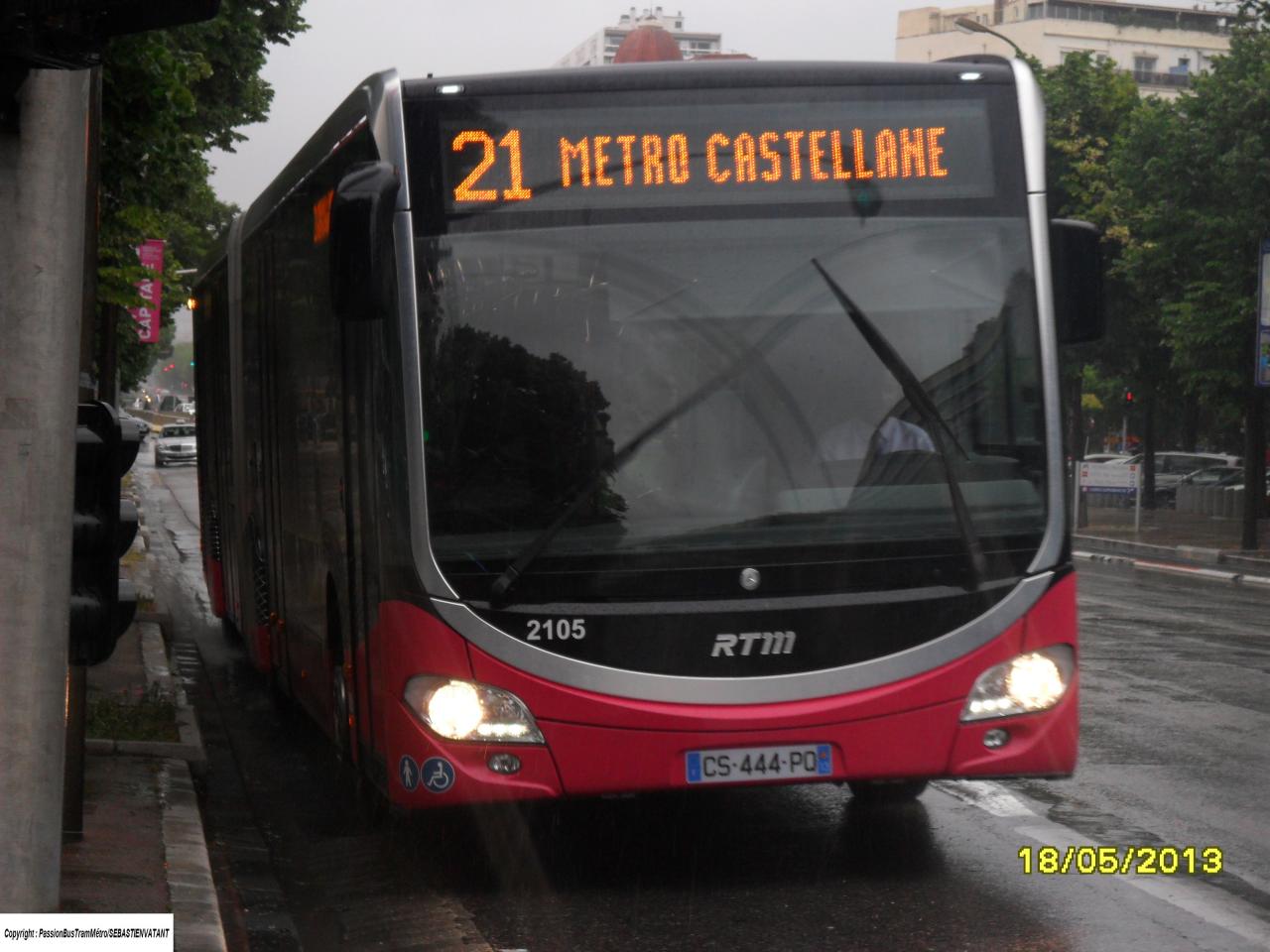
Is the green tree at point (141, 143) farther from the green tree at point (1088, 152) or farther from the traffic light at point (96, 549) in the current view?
the green tree at point (1088, 152)

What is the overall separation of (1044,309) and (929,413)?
2.01 ft

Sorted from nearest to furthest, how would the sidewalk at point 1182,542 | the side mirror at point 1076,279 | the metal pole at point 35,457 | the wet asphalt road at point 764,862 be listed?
the metal pole at point 35,457 < the wet asphalt road at point 764,862 < the side mirror at point 1076,279 < the sidewalk at point 1182,542

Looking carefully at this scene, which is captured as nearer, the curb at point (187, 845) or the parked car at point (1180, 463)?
the curb at point (187, 845)

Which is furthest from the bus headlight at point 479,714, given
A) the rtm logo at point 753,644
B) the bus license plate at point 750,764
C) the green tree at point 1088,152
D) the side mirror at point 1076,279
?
the green tree at point 1088,152

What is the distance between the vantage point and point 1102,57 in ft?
155

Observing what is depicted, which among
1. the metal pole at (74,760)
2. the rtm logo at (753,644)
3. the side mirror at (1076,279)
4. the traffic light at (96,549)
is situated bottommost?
the metal pole at (74,760)

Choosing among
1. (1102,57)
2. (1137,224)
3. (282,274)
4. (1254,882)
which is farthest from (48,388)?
(1102,57)

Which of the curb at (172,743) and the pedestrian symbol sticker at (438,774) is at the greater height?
the pedestrian symbol sticker at (438,774)

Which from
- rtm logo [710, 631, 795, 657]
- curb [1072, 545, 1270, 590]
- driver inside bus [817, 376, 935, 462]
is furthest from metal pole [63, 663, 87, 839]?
curb [1072, 545, 1270, 590]

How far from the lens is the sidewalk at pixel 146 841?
628 centimetres

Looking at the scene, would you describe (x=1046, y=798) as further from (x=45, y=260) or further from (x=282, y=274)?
(x=45, y=260)

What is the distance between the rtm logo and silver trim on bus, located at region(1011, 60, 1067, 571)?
0.93 m

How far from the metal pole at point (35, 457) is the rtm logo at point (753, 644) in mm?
2673

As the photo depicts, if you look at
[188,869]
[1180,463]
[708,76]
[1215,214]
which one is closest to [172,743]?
[188,869]
